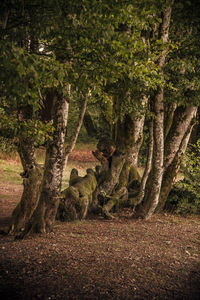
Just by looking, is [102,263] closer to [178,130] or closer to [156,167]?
[156,167]

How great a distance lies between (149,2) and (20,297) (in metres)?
4.68

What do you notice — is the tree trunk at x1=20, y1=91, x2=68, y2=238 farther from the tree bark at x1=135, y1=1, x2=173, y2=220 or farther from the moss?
the tree bark at x1=135, y1=1, x2=173, y2=220

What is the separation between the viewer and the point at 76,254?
5133 millimetres

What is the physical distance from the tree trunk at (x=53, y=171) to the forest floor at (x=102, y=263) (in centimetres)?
50

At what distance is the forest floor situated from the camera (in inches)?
144

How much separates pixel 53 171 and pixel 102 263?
238cm

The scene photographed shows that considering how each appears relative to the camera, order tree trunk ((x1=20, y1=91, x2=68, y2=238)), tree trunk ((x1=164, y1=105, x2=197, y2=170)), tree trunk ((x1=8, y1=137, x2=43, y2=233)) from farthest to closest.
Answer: tree trunk ((x1=164, y1=105, x2=197, y2=170)), tree trunk ((x1=8, y1=137, x2=43, y2=233)), tree trunk ((x1=20, y1=91, x2=68, y2=238))

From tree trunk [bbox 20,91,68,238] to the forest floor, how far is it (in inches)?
19.5

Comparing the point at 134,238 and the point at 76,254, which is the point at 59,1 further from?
the point at 134,238

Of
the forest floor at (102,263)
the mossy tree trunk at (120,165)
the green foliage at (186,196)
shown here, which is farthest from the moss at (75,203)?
the green foliage at (186,196)

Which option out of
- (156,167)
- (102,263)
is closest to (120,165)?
(156,167)

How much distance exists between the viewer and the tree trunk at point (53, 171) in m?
6.12

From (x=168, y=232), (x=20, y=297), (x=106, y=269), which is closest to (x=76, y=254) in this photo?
(x=106, y=269)

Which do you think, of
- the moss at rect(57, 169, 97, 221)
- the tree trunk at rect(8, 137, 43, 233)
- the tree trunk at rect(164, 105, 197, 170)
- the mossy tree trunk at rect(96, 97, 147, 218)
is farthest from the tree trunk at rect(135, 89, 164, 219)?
the tree trunk at rect(8, 137, 43, 233)
